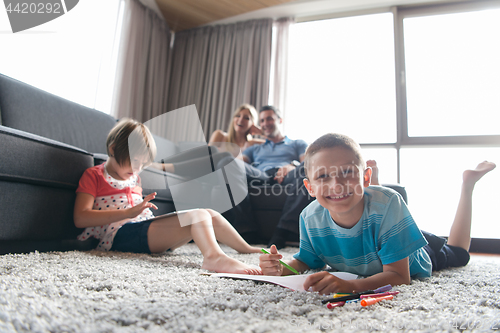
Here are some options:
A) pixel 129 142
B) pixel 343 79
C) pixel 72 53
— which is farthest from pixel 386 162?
pixel 72 53

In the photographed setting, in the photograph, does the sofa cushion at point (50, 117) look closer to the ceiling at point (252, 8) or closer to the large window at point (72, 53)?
the large window at point (72, 53)

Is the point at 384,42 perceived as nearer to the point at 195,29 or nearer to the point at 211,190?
the point at 195,29

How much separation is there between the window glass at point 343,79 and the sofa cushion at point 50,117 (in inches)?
73.3

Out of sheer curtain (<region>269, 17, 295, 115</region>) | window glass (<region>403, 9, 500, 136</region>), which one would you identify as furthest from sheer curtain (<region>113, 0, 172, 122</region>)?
window glass (<region>403, 9, 500, 136</region>)

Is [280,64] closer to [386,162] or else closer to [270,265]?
[386,162]

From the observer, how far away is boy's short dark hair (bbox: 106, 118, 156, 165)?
1101mm

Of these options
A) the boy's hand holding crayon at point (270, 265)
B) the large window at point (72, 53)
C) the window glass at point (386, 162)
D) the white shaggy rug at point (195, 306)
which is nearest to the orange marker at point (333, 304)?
the white shaggy rug at point (195, 306)

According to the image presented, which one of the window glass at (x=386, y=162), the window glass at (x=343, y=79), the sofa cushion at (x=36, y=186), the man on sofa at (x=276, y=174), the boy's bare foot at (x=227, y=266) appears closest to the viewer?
the boy's bare foot at (x=227, y=266)

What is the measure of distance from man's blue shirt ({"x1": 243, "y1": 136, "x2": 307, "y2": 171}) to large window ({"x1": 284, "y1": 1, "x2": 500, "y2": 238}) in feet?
2.98

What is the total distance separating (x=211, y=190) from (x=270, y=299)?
948 millimetres

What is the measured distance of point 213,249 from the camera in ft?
2.96

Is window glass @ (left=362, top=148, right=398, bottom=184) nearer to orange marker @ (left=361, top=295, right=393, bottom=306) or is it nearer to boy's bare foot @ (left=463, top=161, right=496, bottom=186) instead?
boy's bare foot @ (left=463, top=161, right=496, bottom=186)

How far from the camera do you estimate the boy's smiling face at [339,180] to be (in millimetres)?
697

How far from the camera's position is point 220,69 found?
3469 mm
